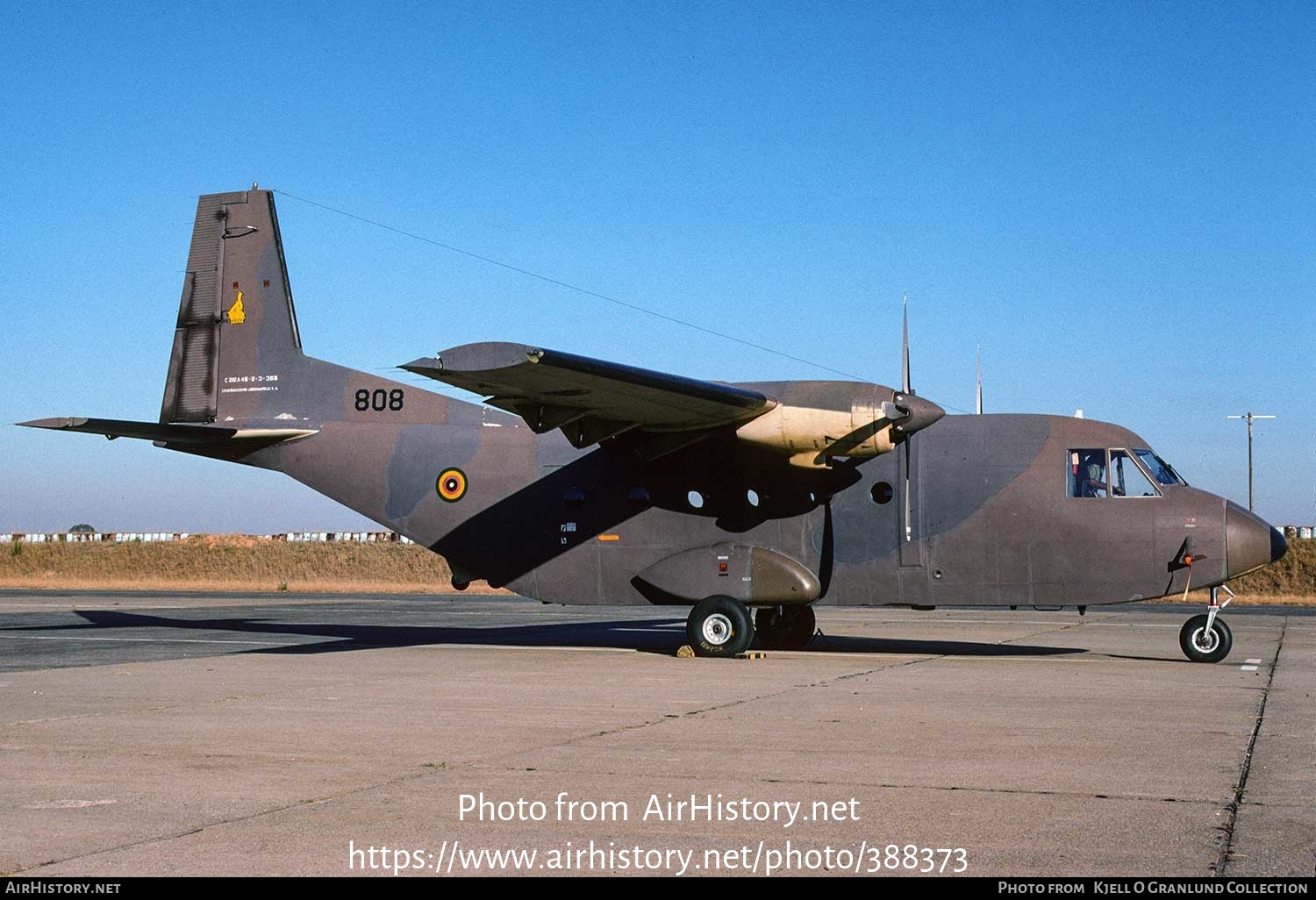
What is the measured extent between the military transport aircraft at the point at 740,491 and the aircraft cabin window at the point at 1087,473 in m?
0.02

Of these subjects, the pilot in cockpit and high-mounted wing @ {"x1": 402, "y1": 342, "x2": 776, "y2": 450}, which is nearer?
high-mounted wing @ {"x1": 402, "y1": 342, "x2": 776, "y2": 450}

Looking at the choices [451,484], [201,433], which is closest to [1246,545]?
[451,484]

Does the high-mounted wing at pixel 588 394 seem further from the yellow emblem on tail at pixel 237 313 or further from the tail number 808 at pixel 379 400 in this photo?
the yellow emblem on tail at pixel 237 313

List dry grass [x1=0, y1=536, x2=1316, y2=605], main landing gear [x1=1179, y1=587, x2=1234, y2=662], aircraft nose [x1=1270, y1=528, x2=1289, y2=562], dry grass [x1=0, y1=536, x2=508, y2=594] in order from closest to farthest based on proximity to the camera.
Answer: aircraft nose [x1=1270, y1=528, x2=1289, y2=562] < main landing gear [x1=1179, y1=587, x2=1234, y2=662] < dry grass [x1=0, y1=536, x2=1316, y2=605] < dry grass [x1=0, y1=536, x2=508, y2=594]

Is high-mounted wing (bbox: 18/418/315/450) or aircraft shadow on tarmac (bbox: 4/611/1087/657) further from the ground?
high-mounted wing (bbox: 18/418/315/450)

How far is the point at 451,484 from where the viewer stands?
779 inches

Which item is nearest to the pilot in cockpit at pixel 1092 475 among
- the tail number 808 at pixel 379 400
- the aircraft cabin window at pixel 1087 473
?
the aircraft cabin window at pixel 1087 473

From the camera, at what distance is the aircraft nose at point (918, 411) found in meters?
16.8

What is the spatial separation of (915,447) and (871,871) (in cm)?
1270

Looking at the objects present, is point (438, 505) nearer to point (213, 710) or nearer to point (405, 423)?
point (405, 423)

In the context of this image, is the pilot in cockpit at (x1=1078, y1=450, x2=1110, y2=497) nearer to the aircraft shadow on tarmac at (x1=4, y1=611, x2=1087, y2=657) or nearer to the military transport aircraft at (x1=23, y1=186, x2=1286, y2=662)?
the military transport aircraft at (x1=23, y1=186, x2=1286, y2=662)

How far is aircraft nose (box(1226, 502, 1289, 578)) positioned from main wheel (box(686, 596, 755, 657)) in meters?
6.78

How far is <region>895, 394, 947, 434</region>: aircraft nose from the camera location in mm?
16808

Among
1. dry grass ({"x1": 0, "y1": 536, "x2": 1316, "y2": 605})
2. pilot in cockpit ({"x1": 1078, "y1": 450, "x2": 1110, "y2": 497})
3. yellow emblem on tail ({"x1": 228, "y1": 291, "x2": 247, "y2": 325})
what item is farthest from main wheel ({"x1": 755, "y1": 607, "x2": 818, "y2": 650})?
dry grass ({"x1": 0, "y1": 536, "x2": 1316, "y2": 605})
